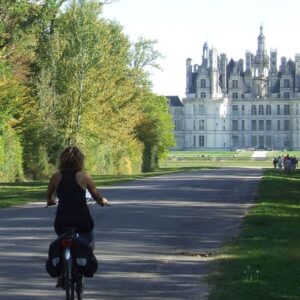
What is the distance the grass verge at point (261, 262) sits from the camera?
26.5ft

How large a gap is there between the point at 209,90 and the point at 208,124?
21.4 feet

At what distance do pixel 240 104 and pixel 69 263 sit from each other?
138 meters

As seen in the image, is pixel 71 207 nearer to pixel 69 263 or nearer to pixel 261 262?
pixel 69 263

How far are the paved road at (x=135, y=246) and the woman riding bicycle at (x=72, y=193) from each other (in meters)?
1.31

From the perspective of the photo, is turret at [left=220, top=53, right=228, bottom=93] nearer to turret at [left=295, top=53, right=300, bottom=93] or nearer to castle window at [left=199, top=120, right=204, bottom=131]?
castle window at [left=199, top=120, right=204, bottom=131]

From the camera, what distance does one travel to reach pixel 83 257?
266 inches

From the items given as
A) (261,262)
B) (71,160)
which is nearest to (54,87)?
(261,262)

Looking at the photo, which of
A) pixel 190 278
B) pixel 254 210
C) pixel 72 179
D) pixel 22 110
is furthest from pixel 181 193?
pixel 72 179

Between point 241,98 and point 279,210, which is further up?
point 241,98

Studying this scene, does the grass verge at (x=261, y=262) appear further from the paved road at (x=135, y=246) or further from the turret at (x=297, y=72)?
the turret at (x=297, y=72)

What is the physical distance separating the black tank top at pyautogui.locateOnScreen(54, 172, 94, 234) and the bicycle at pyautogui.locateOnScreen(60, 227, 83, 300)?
0.07 m

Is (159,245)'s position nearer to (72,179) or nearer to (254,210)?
(72,179)

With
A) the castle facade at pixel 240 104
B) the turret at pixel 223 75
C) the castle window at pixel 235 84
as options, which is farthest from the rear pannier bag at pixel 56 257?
the turret at pixel 223 75

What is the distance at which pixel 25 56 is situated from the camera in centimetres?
4019
